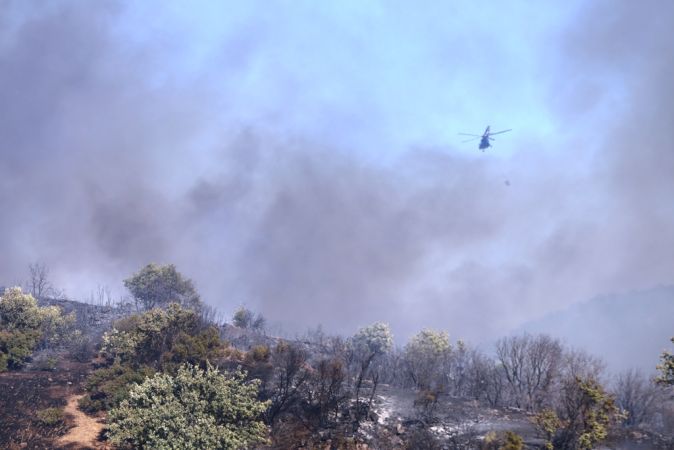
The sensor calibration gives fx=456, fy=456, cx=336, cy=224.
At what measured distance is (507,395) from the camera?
174 ft

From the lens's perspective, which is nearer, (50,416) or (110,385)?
(50,416)

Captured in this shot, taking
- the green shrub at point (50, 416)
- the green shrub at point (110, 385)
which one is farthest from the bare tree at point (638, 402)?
the green shrub at point (50, 416)

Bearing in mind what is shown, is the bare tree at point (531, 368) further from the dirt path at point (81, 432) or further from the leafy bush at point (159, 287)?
the leafy bush at point (159, 287)

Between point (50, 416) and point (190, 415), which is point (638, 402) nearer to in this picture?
point (190, 415)

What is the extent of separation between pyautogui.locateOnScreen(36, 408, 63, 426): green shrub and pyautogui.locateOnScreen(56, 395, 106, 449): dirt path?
46.7 inches

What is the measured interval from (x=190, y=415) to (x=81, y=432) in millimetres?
13346

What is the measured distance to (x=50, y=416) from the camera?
33.5 meters

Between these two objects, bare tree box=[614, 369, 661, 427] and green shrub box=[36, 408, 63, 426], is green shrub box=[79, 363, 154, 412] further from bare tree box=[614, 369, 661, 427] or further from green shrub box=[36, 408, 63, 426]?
bare tree box=[614, 369, 661, 427]

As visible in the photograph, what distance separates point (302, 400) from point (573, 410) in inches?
792

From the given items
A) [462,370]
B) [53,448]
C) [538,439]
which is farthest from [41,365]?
[462,370]

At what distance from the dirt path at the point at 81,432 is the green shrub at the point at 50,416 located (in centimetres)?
119

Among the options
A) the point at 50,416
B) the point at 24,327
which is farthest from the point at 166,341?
the point at 24,327

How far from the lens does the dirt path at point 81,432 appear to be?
1224 inches

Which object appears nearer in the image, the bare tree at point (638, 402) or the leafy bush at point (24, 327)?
the leafy bush at point (24, 327)
